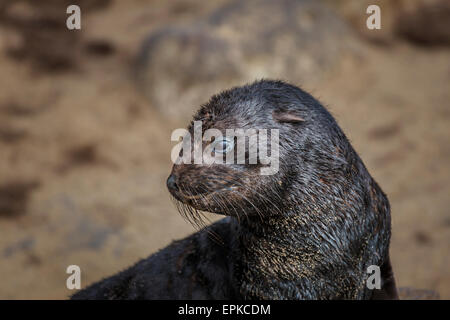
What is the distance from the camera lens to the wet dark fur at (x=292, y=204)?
338 centimetres

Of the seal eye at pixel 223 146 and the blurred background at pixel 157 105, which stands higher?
the blurred background at pixel 157 105

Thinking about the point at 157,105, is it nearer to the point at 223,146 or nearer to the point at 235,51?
the point at 235,51

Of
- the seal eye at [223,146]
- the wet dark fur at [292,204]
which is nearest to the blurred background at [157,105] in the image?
the wet dark fur at [292,204]

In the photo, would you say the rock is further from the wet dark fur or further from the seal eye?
the seal eye

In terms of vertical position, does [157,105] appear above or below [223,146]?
above

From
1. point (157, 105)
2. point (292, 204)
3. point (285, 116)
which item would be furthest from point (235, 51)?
point (292, 204)

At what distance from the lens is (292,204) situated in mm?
3479

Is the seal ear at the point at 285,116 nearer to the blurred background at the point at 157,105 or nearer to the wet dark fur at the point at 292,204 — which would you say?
the wet dark fur at the point at 292,204

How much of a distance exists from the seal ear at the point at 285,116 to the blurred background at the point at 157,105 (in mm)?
4164

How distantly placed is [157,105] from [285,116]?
7.72 metres

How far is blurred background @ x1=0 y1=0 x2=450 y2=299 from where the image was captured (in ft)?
27.3
